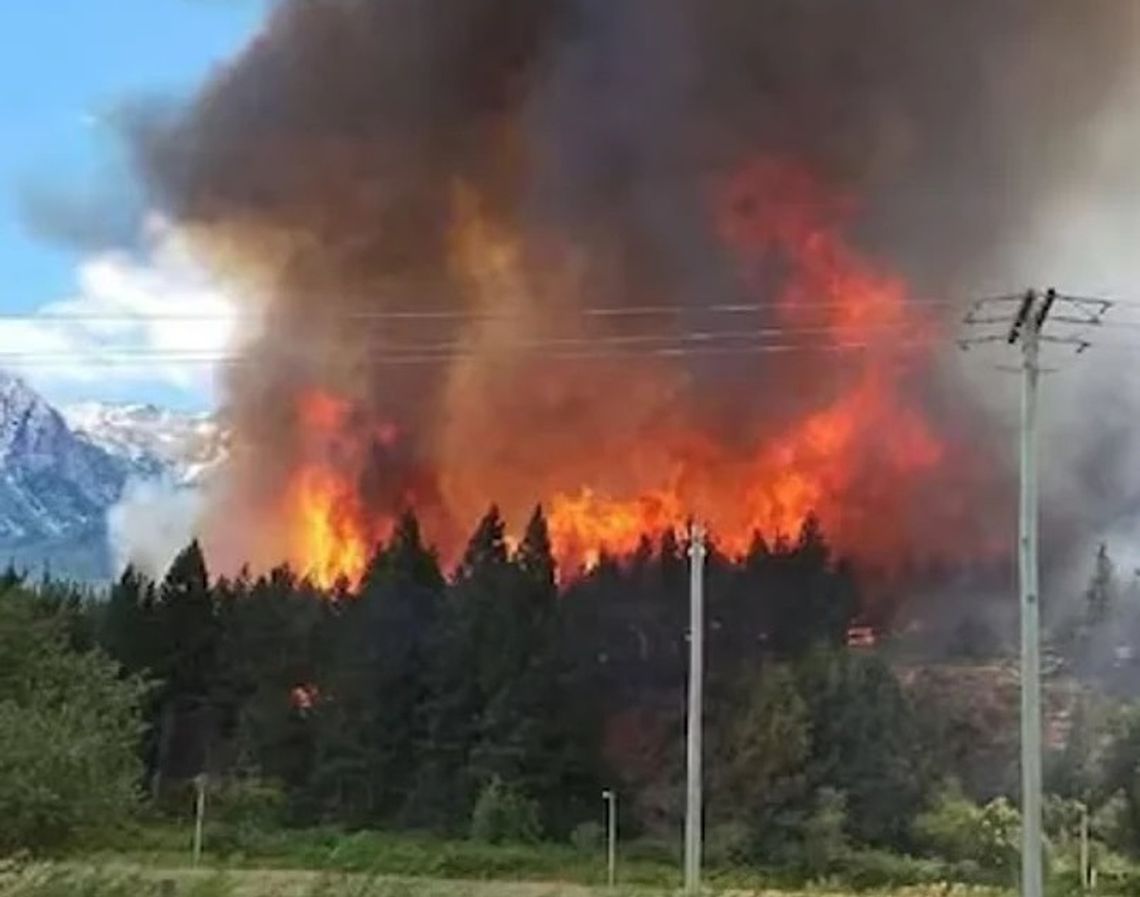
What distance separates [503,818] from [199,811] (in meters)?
11.5

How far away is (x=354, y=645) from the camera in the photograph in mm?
77750

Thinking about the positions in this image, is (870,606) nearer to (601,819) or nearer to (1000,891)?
(601,819)

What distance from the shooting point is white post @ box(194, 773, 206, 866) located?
190 ft

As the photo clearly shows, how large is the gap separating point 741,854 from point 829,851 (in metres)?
3.16

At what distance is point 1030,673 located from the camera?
2370 centimetres

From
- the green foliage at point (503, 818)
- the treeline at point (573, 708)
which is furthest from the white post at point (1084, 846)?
the green foliage at point (503, 818)

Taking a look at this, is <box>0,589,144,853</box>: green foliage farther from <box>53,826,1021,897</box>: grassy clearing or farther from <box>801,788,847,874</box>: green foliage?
<box>801,788,847,874</box>: green foliage

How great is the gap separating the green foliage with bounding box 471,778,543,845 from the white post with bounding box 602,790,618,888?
2798mm

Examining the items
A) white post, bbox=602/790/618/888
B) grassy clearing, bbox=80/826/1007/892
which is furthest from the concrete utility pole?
white post, bbox=602/790/618/888

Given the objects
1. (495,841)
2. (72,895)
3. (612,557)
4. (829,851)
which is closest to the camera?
(72,895)

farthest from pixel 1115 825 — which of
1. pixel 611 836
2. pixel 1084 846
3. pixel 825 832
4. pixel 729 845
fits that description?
pixel 611 836

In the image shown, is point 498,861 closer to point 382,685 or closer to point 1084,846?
point 382,685

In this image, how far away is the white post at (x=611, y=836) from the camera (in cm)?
5696

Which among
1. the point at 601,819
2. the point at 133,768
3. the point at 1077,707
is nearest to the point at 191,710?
the point at 601,819
